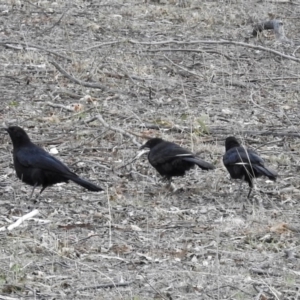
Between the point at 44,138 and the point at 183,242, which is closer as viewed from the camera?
the point at 183,242

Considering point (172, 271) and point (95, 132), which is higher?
point (172, 271)

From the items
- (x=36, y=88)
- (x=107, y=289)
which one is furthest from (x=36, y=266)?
(x=36, y=88)

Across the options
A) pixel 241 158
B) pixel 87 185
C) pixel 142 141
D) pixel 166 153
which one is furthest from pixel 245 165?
pixel 142 141

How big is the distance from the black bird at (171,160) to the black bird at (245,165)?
17 cm

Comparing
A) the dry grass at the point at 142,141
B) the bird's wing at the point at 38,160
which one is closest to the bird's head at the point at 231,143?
the dry grass at the point at 142,141

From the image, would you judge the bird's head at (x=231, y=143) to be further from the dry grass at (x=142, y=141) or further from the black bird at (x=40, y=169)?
the black bird at (x=40, y=169)

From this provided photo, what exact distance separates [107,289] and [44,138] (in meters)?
3.86

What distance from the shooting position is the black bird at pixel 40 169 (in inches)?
308

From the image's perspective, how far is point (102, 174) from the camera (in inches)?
342

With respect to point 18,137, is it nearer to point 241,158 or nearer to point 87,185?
point 87,185

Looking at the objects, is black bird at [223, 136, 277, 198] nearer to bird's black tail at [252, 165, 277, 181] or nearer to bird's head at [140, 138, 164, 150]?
bird's black tail at [252, 165, 277, 181]

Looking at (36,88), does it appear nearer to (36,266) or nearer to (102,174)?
(102,174)

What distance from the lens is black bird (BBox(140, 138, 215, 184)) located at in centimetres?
822

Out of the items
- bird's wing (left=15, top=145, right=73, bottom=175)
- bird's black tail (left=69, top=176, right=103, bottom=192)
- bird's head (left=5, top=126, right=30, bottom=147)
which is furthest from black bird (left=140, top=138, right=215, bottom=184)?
bird's head (left=5, top=126, right=30, bottom=147)
